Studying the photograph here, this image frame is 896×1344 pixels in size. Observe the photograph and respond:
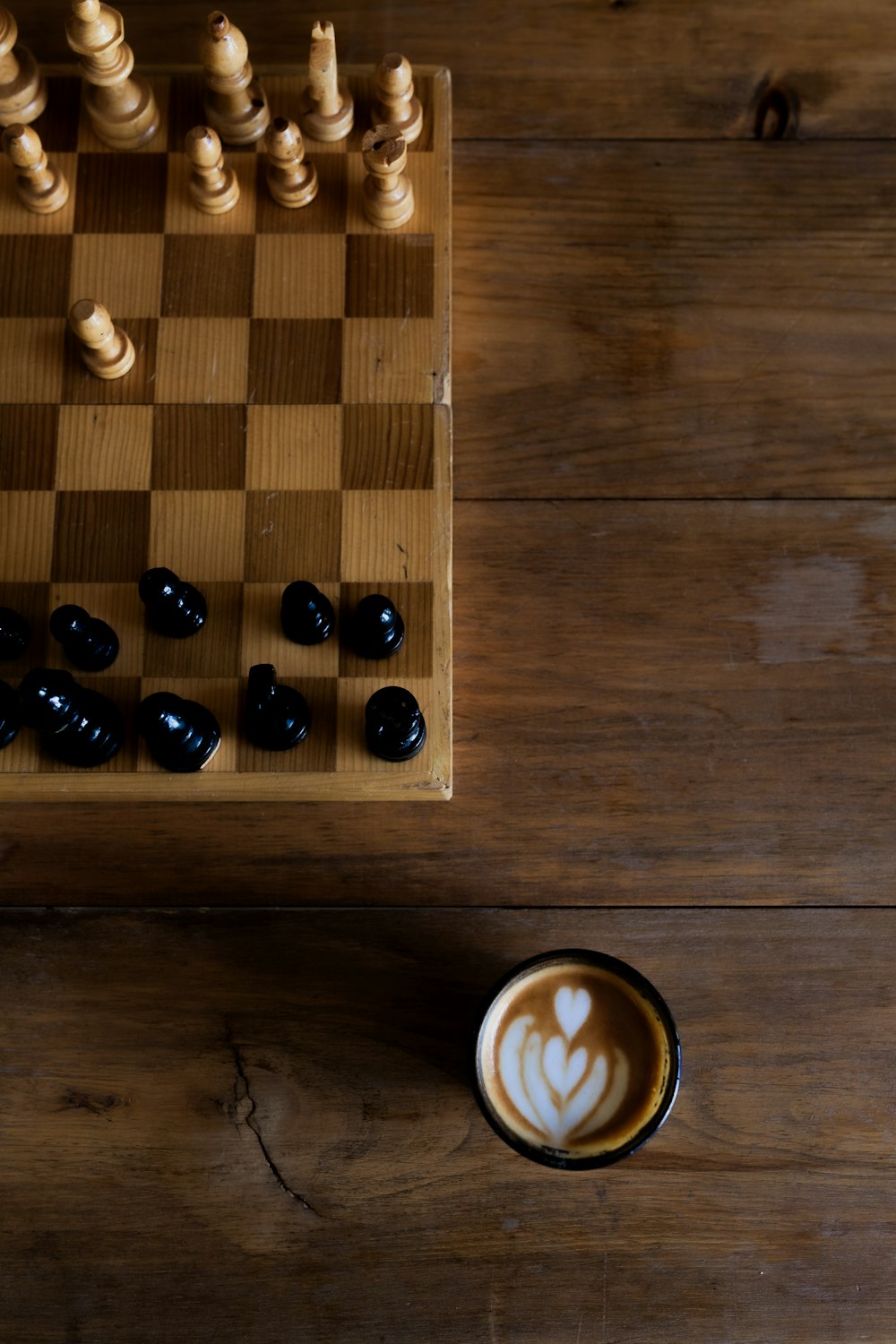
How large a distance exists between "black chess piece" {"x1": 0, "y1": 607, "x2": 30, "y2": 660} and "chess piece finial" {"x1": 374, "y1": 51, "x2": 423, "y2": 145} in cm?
65

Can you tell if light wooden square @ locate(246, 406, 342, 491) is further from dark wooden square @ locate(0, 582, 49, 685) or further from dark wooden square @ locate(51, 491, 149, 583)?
dark wooden square @ locate(0, 582, 49, 685)

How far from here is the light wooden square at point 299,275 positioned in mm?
1190

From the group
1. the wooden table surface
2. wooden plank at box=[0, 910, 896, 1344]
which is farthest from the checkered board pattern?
→ wooden plank at box=[0, 910, 896, 1344]

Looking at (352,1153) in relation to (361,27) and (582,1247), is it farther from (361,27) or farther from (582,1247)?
(361,27)

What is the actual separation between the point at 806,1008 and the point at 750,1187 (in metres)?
0.19

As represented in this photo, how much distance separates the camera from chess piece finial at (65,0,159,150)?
43.1 inches

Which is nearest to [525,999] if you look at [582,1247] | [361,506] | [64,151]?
[582,1247]

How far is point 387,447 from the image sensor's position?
116cm

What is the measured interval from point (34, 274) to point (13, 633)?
0.41m

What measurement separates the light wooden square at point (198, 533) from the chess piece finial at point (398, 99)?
0.44 meters

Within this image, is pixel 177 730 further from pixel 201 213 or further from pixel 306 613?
pixel 201 213

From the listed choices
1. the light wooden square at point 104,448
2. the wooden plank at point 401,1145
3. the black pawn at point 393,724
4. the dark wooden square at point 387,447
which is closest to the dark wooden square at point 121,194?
the light wooden square at point 104,448

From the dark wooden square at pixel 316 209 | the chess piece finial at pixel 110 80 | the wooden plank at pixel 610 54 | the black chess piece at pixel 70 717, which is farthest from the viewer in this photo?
the wooden plank at pixel 610 54

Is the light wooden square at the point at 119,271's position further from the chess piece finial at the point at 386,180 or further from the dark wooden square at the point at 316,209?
the chess piece finial at the point at 386,180
